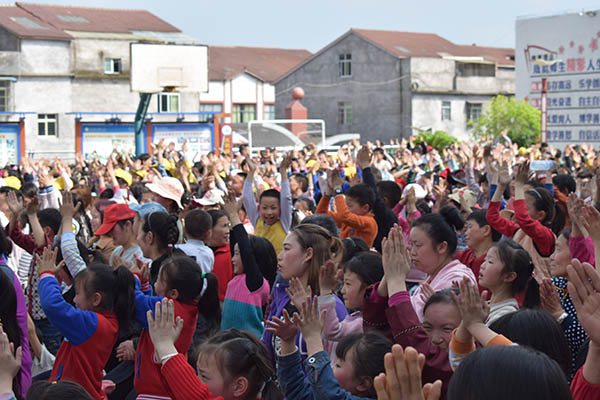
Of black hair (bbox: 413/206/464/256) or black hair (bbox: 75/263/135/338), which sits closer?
black hair (bbox: 75/263/135/338)

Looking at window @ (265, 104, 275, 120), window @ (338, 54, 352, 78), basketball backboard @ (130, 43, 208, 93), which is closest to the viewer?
basketball backboard @ (130, 43, 208, 93)

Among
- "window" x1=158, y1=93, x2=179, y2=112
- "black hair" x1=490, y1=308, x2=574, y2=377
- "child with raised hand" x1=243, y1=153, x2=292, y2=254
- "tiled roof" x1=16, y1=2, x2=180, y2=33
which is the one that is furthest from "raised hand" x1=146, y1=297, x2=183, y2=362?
"tiled roof" x1=16, y1=2, x2=180, y2=33

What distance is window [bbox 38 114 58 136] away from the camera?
110ft

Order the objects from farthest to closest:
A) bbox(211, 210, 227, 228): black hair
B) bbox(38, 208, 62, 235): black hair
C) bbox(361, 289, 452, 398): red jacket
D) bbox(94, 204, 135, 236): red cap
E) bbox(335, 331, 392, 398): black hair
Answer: bbox(38, 208, 62, 235): black hair < bbox(211, 210, 227, 228): black hair < bbox(94, 204, 135, 236): red cap < bbox(361, 289, 452, 398): red jacket < bbox(335, 331, 392, 398): black hair

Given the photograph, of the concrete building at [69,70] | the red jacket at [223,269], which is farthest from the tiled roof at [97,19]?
the red jacket at [223,269]

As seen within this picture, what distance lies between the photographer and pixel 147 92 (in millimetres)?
21531

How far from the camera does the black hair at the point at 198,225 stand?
5.32 m

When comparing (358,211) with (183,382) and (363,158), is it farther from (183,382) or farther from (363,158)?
(183,382)

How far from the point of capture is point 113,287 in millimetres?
3756

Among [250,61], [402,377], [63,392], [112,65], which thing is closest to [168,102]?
[112,65]

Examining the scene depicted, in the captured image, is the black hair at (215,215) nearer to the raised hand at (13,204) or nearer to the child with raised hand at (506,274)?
the raised hand at (13,204)

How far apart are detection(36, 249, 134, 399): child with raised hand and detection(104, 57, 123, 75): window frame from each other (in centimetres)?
→ 3315

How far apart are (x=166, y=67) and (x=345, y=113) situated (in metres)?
21.5

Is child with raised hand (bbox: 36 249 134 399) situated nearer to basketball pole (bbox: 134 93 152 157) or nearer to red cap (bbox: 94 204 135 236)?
red cap (bbox: 94 204 135 236)
